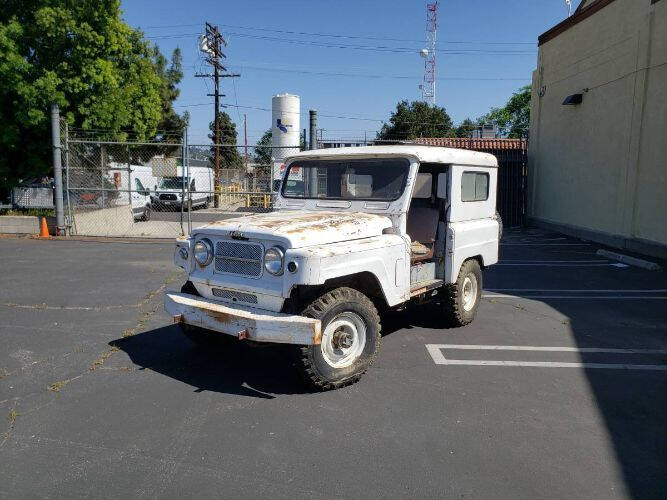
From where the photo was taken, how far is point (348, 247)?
445cm

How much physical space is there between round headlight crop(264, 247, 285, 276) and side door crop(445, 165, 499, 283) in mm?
2364

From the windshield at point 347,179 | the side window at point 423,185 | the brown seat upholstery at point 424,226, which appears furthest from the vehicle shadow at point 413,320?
the windshield at point 347,179

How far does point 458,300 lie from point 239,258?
113 inches

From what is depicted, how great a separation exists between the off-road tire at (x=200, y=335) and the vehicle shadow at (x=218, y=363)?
0.15 feet

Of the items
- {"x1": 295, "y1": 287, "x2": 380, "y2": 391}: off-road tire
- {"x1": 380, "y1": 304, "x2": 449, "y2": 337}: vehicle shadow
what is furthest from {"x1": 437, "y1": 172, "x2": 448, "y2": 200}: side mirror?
{"x1": 295, "y1": 287, "x2": 380, "y2": 391}: off-road tire

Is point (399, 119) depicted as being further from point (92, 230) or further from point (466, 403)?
point (466, 403)

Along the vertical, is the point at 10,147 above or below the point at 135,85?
below

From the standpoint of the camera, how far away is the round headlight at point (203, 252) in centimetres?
482

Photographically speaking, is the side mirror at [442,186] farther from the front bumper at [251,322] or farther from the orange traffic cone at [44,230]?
the orange traffic cone at [44,230]

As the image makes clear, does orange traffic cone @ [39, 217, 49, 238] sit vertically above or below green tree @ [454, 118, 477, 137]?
below

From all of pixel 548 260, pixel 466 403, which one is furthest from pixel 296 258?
pixel 548 260

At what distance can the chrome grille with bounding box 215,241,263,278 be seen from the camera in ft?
14.7

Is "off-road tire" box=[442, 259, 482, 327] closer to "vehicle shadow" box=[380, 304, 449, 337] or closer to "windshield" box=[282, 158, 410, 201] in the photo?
"vehicle shadow" box=[380, 304, 449, 337]

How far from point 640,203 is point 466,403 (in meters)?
10.4
